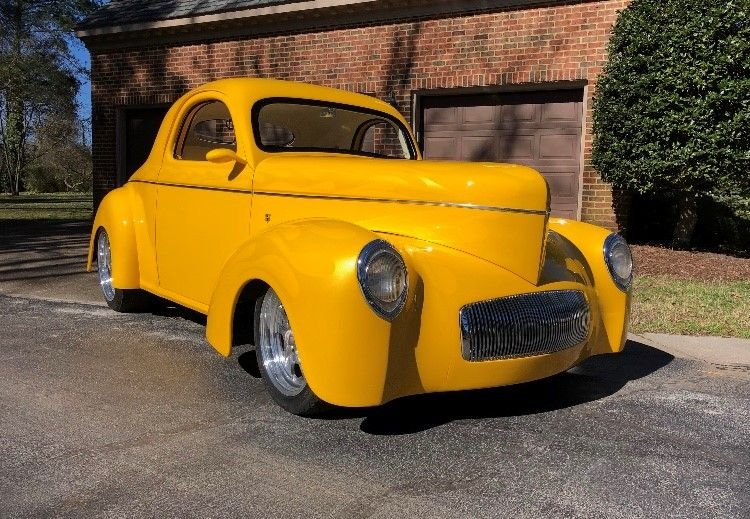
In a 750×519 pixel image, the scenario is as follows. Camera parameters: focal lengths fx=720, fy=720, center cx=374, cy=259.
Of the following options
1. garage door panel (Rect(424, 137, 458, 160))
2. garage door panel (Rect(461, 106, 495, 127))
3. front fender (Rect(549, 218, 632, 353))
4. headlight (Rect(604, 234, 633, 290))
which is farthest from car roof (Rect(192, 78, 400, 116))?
garage door panel (Rect(424, 137, 458, 160))

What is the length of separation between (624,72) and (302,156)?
20.0 ft

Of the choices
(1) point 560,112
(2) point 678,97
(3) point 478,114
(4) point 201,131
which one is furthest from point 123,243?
(1) point 560,112

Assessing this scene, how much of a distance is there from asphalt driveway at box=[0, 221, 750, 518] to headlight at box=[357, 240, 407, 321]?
2.06ft

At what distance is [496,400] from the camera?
380cm

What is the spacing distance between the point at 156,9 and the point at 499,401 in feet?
40.8

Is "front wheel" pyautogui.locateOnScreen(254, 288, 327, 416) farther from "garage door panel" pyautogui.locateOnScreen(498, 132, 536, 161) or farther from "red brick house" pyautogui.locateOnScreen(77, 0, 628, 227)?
"garage door panel" pyautogui.locateOnScreen(498, 132, 536, 161)

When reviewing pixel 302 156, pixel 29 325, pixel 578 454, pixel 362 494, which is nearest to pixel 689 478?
pixel 578 454

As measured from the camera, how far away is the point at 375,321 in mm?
2996

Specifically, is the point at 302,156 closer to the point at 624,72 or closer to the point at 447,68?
the point at 624,72

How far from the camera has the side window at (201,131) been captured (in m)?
4.91

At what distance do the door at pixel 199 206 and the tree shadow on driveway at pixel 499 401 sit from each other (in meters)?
1.34

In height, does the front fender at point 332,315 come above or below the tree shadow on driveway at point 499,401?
above

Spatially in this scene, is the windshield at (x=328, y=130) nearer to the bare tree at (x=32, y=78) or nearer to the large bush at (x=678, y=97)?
the large bush at (x=678, y=97)

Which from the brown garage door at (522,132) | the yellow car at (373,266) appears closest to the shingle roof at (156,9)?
the brown garage door at (522,132)
